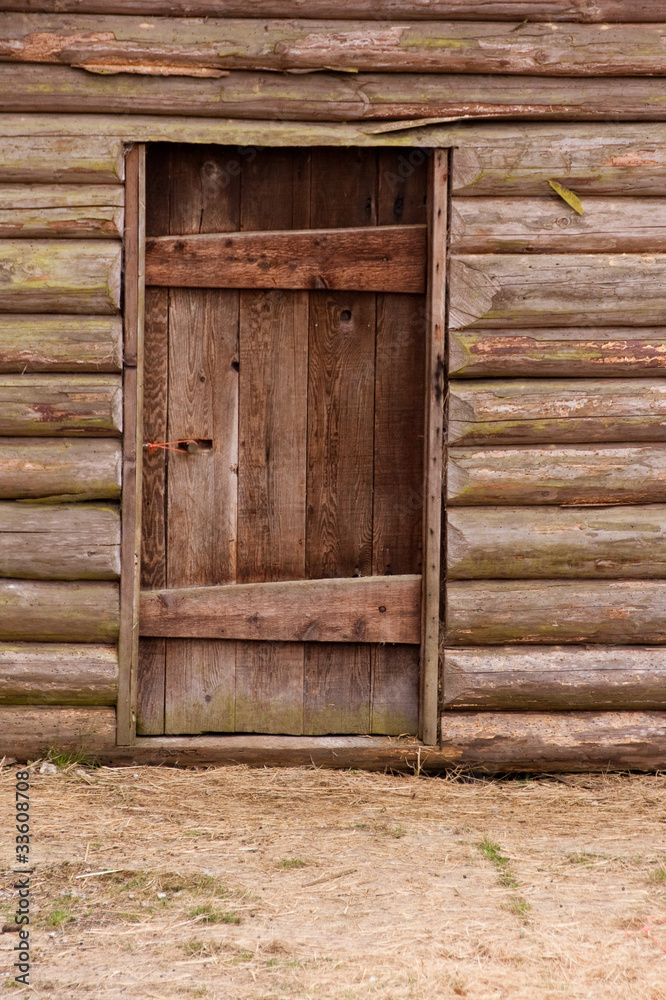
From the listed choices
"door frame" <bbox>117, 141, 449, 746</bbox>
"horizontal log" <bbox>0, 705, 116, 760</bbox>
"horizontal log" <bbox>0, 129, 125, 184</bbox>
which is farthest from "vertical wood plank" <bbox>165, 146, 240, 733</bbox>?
"horizontal log" <bbox>0, 129, 125, 184</bbox>

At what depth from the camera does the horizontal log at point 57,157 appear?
355 centimetres

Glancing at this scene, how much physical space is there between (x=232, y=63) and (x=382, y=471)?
71.3 inches

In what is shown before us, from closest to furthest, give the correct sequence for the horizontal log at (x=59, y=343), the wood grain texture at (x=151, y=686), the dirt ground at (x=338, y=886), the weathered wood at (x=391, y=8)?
the dirt ground at (x=338, y=886) < the weathered wood at (x=391, y=8) < the horizontal log at (x=59, y=343) < the wood grain texture at (x=151, y=686)

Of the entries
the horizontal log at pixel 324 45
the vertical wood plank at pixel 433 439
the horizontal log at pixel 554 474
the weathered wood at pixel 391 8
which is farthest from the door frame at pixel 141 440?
the weathered wood at pixel 391 8

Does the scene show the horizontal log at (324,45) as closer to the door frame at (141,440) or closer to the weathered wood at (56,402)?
the door frame at (141,440)

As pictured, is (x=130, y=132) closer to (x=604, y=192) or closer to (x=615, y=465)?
(x=604, y=192)

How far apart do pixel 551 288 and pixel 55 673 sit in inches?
105

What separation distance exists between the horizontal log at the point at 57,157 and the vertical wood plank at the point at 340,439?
874 mm

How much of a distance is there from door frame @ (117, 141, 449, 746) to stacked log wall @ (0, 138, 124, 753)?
0.14 feet

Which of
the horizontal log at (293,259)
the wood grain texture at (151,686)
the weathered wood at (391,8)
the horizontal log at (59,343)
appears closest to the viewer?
the weathered wood at (391,8)

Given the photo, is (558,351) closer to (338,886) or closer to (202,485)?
(202,485)

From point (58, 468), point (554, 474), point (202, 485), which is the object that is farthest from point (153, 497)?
point (554, 474)

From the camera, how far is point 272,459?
3.88 meters

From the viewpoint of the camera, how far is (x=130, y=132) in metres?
3.57
